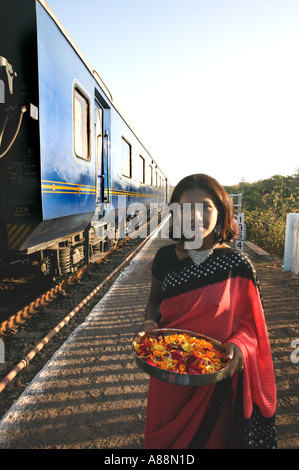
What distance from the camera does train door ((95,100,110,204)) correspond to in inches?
266

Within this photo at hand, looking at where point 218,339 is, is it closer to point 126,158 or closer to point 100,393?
point 100,393

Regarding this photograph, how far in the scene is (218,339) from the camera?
1.67 metres

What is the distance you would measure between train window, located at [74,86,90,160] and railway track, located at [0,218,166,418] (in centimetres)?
247

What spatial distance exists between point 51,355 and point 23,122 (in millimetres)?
2835

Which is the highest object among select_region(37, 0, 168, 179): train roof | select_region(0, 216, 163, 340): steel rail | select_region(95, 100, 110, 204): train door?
select_region(37, 0, 168, 179): train roof

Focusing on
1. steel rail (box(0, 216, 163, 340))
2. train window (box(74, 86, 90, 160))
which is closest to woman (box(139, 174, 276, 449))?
steel rail (box(0, 216, 163, 340))

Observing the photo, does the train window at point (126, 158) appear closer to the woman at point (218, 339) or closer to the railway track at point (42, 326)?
the railway track at point (42, 326)

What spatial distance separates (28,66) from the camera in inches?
144

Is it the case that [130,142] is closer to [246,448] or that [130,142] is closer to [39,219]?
[39,219]

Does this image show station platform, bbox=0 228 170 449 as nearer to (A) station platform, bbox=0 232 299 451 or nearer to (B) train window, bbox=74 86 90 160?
(A) station platform, bbox=0 232 299 451

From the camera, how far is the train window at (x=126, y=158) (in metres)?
8.98

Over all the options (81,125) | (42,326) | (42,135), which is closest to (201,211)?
(42,135)

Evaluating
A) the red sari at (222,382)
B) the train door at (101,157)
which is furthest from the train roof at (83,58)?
the red sari at (222,382)

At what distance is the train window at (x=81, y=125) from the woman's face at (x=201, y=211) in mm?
3755
